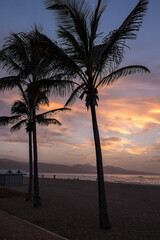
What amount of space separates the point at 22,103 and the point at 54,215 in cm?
1007

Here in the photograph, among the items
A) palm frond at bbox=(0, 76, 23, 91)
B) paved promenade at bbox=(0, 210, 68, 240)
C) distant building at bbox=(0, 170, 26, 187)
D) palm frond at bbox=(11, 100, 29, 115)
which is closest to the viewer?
paved promenade at bbox=(0, 210, 68, 240)

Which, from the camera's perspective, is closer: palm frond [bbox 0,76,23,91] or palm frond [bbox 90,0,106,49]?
palm frond [bbox 90,0,106,49]

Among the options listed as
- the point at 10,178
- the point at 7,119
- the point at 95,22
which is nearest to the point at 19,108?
the point at 7,119

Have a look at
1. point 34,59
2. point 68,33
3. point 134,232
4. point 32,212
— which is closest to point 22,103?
point 34,59

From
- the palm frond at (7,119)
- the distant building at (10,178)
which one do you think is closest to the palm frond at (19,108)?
the palm frond at (7,119)

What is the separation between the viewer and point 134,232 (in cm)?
917

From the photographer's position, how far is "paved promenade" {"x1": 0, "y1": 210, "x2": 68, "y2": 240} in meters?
7.76

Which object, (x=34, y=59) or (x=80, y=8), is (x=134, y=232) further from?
(x=34, y=59)

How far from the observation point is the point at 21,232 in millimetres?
8398

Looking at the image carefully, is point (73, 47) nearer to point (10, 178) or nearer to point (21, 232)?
point (21, 232)

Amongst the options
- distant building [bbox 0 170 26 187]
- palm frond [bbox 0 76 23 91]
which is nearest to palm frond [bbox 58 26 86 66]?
palm frond [bbox 0 76 23 91]

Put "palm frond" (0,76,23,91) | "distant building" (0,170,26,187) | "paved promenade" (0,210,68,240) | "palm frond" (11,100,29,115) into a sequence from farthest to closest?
"distant building" (0,170,26,187) < "palm frond" (11,100,29,115) < "palm frond" (0,76,23,91) < "paved promenade" (0,210,68,240)

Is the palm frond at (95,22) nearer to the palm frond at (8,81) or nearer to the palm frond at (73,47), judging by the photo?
the palm frond at (73,47)

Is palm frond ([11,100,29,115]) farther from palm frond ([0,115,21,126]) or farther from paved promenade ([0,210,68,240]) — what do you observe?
paved promenade ([0,210,68,240])
